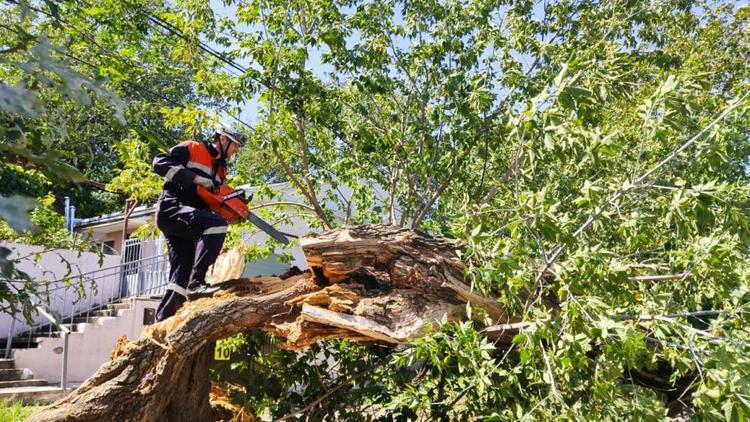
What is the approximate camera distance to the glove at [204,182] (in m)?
5.29

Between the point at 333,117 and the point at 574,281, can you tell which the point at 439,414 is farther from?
the point at 333,117

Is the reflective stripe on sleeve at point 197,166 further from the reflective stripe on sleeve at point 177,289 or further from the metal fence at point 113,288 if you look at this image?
the metal fence at point 113,288

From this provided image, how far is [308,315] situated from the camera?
4.67m

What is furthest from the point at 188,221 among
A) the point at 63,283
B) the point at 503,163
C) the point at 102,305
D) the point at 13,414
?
the point at 102,305

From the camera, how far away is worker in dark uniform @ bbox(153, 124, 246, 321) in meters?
5.26

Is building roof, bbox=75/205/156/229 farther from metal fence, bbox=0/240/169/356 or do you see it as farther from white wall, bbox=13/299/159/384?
white wall, bbox=13/299/159/384

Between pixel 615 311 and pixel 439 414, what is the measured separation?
1.66m

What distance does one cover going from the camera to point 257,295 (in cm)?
509

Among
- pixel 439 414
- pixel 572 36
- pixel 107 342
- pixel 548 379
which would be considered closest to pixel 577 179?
pixel 572 36

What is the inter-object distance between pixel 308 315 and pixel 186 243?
5.00 ft

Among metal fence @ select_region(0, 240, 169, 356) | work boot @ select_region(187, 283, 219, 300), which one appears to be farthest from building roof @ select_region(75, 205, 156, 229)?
work boot @ select_region(187, 283, 219, 300)

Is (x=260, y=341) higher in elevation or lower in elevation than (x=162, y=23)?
lower

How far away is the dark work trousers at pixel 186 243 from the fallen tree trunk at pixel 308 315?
0.41 meters

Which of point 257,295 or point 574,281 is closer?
point 574,281
